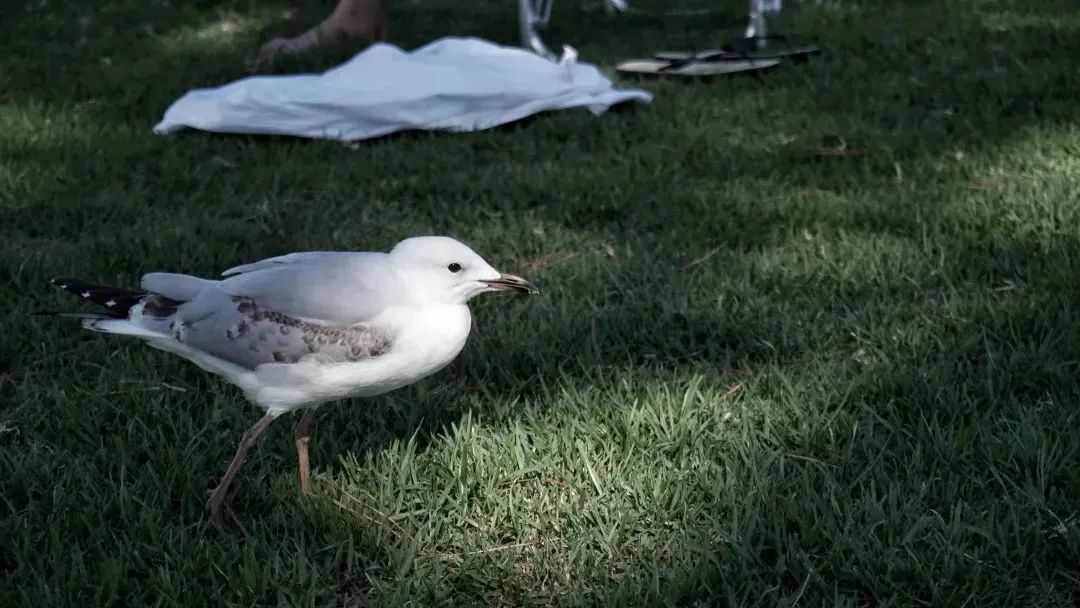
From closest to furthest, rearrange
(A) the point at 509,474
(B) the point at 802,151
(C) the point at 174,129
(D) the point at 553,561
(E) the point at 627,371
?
1. (D) the point at 553,561
2. (A) the point at 509,474
3. (E) the point at 627,371
4. (B) the point at 802,151
5. (C) the point at 174,129

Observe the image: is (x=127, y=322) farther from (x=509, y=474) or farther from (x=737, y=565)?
(x=737, y=565)

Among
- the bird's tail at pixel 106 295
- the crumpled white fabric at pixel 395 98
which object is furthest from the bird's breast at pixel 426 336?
the crumpled white fabric at pixel 395 98

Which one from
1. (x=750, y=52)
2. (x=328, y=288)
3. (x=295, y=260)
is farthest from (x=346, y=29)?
(x=328, y=288)

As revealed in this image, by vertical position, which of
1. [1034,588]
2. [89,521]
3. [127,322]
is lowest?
[1034,588]

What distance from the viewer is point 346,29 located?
21.1ft

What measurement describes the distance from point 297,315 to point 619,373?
2.83 feet

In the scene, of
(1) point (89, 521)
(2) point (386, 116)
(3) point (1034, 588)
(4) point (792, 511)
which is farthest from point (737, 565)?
(2) point (386, 116)

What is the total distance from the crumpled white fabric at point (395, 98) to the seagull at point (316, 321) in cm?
264

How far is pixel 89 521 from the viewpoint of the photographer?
2127 mm

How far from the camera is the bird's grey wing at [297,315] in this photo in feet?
6.86

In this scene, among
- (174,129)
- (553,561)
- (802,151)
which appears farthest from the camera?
(174,129)

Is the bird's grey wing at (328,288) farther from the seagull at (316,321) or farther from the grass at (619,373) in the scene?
the grass at (619,373)

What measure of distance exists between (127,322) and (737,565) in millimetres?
1198

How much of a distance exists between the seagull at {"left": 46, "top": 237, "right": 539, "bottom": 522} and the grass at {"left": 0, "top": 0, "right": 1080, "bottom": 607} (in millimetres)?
248
